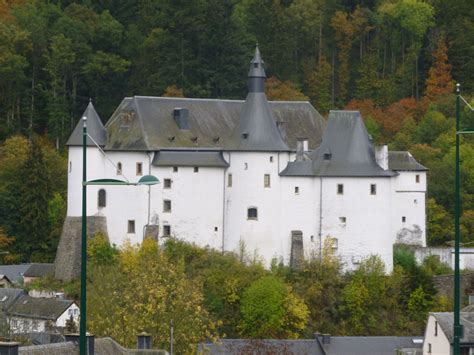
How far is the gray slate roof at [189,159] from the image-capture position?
7506 cm

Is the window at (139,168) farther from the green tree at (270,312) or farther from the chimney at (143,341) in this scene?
the chimney at (143,341)

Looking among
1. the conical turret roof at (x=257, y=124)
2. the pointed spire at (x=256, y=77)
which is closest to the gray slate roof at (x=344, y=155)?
the conical turret roof at (x=257, y=124)

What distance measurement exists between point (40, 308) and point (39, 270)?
615 cm

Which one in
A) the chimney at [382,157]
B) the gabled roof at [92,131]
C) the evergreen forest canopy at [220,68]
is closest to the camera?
the chimney at [382,157]

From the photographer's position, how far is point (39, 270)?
258ft

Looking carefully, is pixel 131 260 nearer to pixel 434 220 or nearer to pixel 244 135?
pixel 244 135

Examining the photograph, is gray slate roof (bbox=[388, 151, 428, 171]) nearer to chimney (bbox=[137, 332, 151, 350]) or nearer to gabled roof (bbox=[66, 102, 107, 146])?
gabled roof (bbox=[66, 102, 107, 146])

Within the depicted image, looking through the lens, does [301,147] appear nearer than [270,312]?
No

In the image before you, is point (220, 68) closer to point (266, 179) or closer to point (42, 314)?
point (266, 179)

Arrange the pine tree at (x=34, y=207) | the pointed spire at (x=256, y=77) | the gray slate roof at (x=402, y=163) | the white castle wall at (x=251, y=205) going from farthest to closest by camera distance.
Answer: the pine tree at (x=34, y=207), the gray slate roof at (x=402, y=163), the pointed spire at (x=256, y=77), the white castle wall at (x=251, y=205)

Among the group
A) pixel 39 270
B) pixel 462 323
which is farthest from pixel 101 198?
pixel 462 323

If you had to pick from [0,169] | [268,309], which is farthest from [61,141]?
A: [268,309]

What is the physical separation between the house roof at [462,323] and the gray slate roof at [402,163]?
74.2 ft

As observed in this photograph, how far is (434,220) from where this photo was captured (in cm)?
8500
